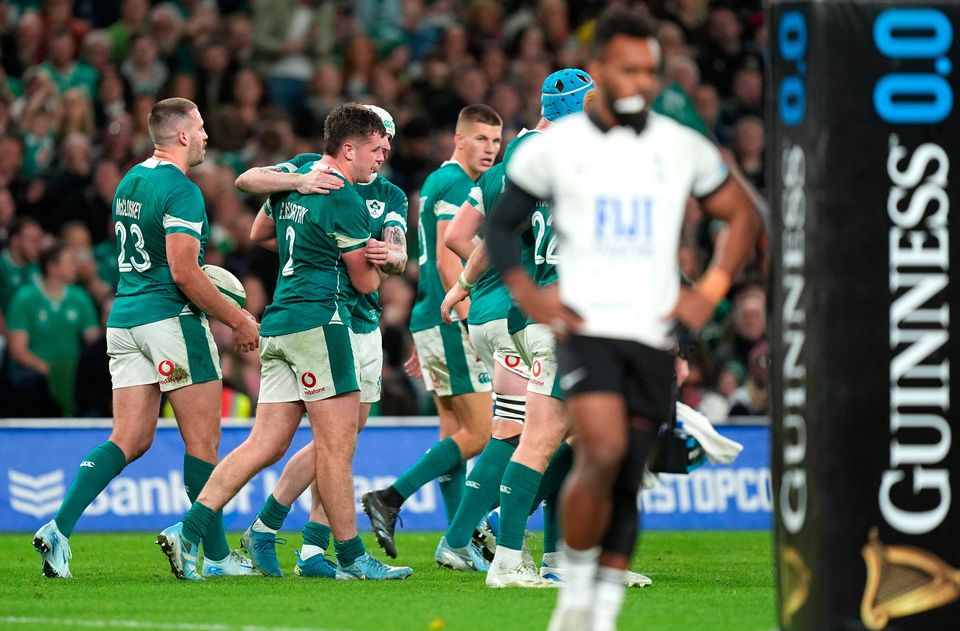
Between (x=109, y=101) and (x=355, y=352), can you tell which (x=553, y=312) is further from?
(x=109, y=101)

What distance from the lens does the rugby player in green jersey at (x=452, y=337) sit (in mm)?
10055

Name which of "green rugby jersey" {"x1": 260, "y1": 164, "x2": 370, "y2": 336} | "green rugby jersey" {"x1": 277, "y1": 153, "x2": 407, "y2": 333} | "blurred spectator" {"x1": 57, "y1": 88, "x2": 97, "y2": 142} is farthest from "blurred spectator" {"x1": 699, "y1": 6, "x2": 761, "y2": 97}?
"green rugby jersey" {"x1": 260, "y1": 164, "x2": 370, "y2": 336}

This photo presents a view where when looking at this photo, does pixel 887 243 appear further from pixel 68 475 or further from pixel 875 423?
pixel 68 475

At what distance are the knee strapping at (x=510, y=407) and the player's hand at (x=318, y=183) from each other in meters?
1.55

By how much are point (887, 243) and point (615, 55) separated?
1181 mm

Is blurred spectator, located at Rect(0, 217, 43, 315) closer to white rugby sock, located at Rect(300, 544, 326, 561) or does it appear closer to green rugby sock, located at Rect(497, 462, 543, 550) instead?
white rugby sock, located at Rect(300, 544, 326, 561)

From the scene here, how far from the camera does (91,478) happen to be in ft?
28.9

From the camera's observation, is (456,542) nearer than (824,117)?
No

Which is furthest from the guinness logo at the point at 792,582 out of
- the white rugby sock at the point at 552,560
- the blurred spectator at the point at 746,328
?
the blurred spectator at the point at 746,328

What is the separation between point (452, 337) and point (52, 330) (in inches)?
216

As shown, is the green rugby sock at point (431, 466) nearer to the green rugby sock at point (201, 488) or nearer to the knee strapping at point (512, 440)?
the knee strapping at point (512, 440)

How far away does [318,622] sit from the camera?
669 centimetres

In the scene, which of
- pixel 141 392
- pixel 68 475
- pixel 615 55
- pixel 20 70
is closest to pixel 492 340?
pixel 141 392

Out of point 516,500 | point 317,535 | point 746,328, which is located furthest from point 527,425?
point 746,328
